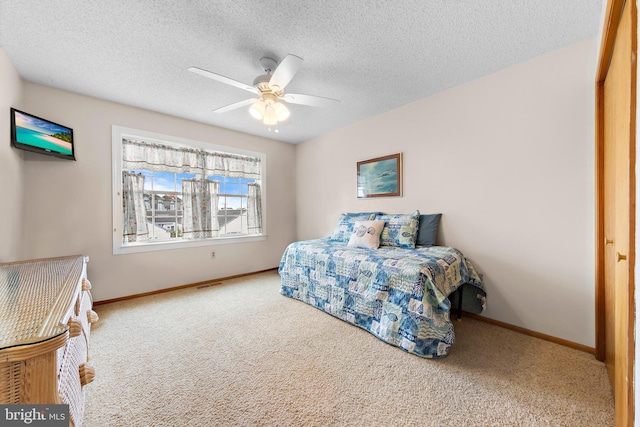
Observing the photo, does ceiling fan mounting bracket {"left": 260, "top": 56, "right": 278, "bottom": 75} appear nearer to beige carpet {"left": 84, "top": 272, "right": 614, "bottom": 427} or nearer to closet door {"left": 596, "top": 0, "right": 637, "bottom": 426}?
closet door {"left": 596, "top": 0, "right": 637, "bottom": 426}

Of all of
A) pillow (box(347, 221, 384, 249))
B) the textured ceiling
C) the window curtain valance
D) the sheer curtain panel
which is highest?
the textured ceiling

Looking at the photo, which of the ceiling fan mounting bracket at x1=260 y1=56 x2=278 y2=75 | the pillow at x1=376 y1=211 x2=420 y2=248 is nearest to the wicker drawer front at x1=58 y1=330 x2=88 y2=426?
the ceiling fan mounting bracket at x1=260 y1=56 x2=278 y2=75

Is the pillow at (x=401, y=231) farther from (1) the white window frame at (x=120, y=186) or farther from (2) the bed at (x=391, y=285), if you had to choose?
(1) the white window frame at (x=120, y=186)

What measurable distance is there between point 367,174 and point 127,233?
330 cm

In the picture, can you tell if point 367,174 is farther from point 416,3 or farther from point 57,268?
point 57,268

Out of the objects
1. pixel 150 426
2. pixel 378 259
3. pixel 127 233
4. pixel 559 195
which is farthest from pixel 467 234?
pixel 127 233

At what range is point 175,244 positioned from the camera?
3.51 meters

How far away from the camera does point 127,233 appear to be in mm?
3186

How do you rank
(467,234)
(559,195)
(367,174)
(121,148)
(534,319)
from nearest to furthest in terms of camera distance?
(559,195) → (534,319) → (467,234) → (121,148) → (367,174)

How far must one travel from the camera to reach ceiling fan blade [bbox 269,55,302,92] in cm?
171

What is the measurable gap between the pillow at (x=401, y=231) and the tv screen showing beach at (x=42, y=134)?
364 cm


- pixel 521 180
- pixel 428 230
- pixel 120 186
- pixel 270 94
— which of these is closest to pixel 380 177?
pixel 428 230

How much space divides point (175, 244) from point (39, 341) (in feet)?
10.5

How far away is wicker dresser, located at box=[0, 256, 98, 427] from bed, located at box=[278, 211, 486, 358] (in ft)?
6.24
